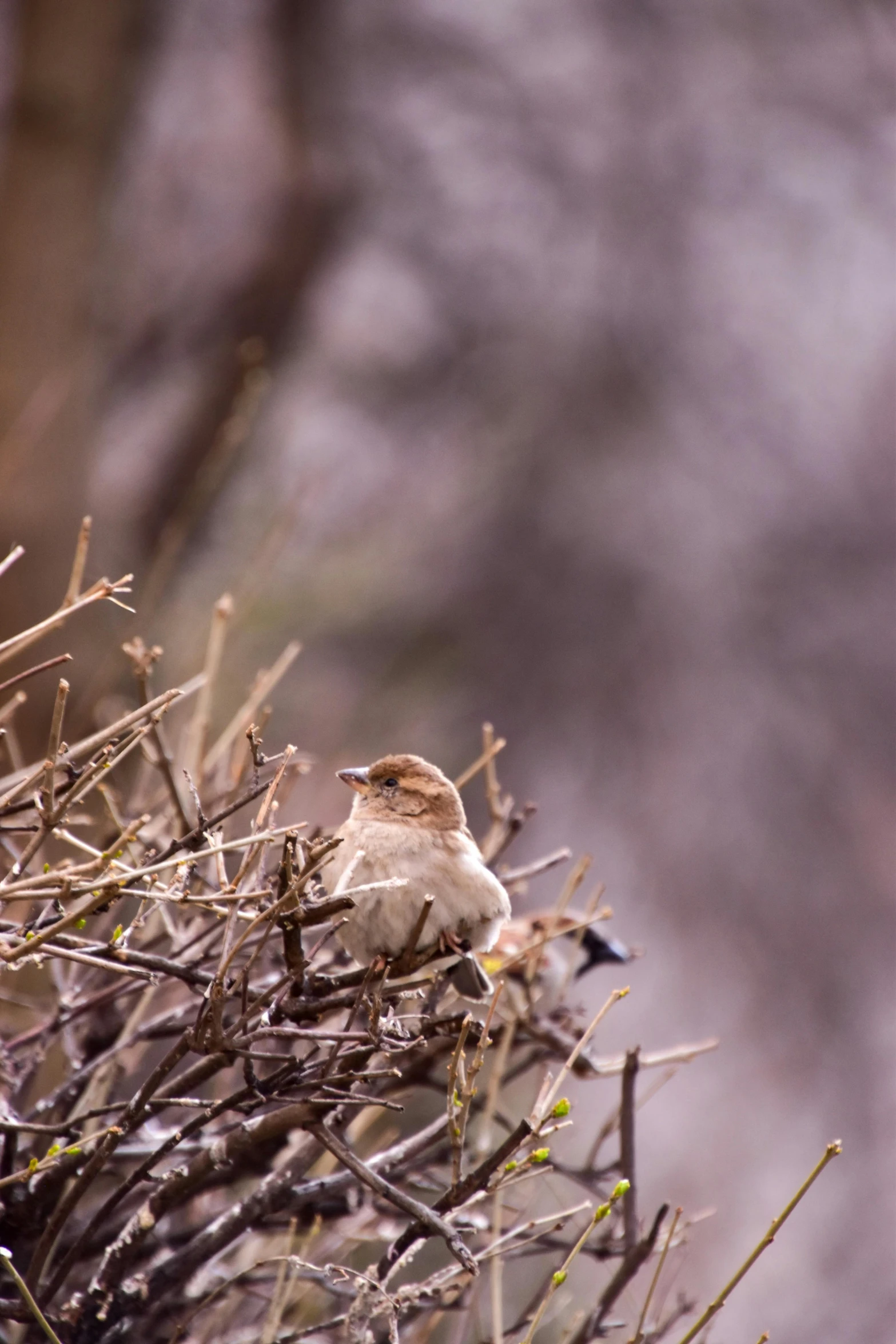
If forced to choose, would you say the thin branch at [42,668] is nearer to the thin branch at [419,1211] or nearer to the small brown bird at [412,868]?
the small brown bird at [412,868]

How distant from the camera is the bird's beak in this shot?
2174mm

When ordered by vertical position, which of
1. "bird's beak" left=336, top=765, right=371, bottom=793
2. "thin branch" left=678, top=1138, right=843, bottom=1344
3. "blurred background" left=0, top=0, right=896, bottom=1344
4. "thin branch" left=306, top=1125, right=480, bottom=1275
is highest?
"blurred background" left=0, top=0, right=896, bottom=1344

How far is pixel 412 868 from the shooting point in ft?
6.32

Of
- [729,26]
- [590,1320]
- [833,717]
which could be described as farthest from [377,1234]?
[729,26]

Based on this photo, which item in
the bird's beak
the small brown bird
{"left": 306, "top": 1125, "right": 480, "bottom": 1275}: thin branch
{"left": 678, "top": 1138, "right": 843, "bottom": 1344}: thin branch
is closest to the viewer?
{"left": 678, "top": 1138, "right": 843, "bottom": 1344}: thin branch

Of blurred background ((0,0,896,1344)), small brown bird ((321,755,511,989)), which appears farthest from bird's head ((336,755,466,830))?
blurred background ((0,0,896,1344))

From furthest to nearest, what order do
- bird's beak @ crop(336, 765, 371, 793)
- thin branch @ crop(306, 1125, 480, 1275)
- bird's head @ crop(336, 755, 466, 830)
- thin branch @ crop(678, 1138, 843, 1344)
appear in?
bird's beak @ crop(336, 765, 371, 793) < bird's head @ crop(336, 755, 466, 830) < thin branch @ crop(306, 1125, 480, 1275) < thin branch @ crop(678, 1138, 843, 1344)

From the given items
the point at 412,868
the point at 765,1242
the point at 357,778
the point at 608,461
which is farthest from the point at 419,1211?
the point at 608,461

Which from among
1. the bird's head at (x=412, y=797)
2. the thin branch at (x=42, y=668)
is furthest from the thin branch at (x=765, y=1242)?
the thin branch at (x=42, y=668)

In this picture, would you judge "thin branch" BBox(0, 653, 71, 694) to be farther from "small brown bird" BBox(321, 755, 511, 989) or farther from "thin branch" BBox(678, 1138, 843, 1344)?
"thin branch" BBox(678, 1138, 843, 1344)

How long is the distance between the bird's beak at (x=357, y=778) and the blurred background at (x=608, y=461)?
11.2 feet

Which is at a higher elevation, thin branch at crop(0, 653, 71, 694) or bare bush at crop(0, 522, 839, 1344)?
thin branch at crop(0, 653, 71, 694)

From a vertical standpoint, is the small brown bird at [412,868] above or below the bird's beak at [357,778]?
below

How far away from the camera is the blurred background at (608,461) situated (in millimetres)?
6230
